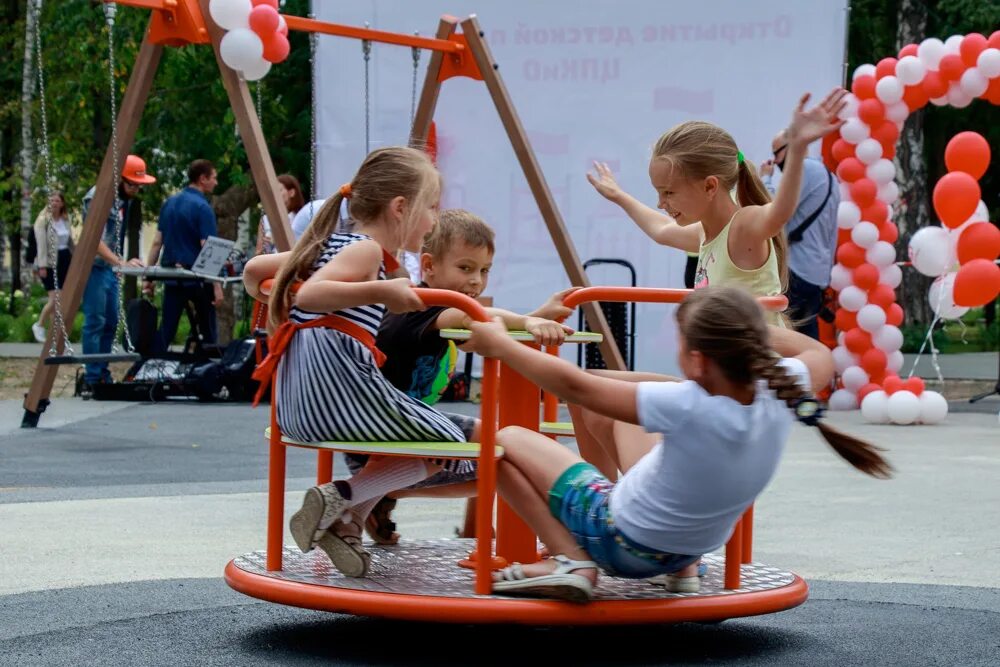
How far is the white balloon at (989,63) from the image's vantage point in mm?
10430

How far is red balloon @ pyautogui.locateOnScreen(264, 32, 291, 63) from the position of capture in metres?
9.20

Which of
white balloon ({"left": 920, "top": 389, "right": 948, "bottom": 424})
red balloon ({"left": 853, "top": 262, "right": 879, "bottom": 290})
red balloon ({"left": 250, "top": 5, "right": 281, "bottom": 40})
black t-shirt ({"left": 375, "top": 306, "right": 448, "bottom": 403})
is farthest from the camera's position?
red balloon ({"left": 853, "top": 262, "right": 879, "bottom": 290})

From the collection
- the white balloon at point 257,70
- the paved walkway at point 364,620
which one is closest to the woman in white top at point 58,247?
the white balloon at point 257,70

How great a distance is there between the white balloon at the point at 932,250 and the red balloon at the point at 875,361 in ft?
2.20

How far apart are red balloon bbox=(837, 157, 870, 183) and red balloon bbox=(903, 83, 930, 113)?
551mm

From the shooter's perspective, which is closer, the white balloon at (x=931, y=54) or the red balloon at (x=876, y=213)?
the white balloon at (x=931, y=54)

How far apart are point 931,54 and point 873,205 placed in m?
1.15

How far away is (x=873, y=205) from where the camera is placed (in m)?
11.1

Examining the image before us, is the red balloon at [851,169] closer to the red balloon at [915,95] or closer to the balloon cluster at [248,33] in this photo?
the red balloon at [915,95]

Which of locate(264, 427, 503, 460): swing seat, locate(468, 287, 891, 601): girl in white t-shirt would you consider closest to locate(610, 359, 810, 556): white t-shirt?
locate(468, 287, 891, 601): girl in white t-shirt

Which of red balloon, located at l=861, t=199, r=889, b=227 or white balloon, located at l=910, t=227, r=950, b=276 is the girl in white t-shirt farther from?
red balloon, located at l=861, t=199, r=889, b=227

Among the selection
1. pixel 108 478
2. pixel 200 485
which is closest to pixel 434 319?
pixel 200 485

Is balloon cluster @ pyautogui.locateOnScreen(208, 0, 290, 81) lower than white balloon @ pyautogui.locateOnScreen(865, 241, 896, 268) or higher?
higher

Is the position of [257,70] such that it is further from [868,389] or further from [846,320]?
[868,389]
